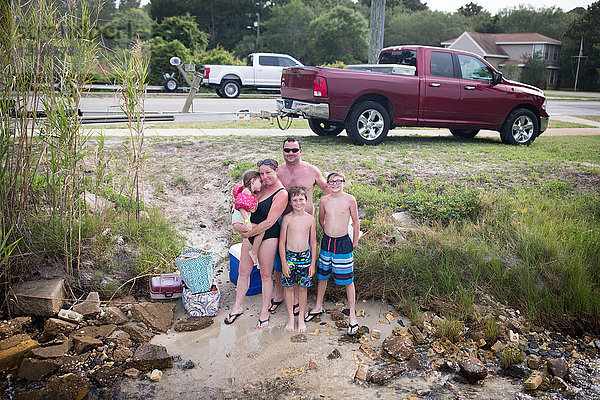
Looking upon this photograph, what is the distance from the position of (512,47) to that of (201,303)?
2197 inches

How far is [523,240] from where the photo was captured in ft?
19.0

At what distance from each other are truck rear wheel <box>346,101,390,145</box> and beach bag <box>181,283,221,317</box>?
5175 mm

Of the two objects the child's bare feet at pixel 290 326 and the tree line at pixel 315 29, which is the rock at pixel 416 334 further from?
the tree line at pixel 315 29

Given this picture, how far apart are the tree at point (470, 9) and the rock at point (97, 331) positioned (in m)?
74.3

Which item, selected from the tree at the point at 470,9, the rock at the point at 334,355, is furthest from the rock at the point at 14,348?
the tree at the point at 470,9

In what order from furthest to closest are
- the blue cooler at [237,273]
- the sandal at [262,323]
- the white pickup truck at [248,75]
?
the white pickup truck at [248,75], the blue cooler at [237,273], the sandal at [262,323]

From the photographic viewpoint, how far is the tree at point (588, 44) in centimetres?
4344

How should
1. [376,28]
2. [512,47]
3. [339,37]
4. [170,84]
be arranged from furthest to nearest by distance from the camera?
[512,47] → [339,37] → [170,84] → [376,28]

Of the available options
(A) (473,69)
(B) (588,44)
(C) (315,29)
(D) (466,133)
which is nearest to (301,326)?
(A) (473,69)

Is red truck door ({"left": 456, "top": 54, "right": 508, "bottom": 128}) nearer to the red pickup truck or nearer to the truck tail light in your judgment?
the red pickup truck

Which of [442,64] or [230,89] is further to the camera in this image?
[230,89]

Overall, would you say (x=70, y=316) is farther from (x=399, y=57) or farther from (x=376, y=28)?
(x=376, y=28)

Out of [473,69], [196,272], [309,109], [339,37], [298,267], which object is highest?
[339,37]

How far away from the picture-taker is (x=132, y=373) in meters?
4.06
